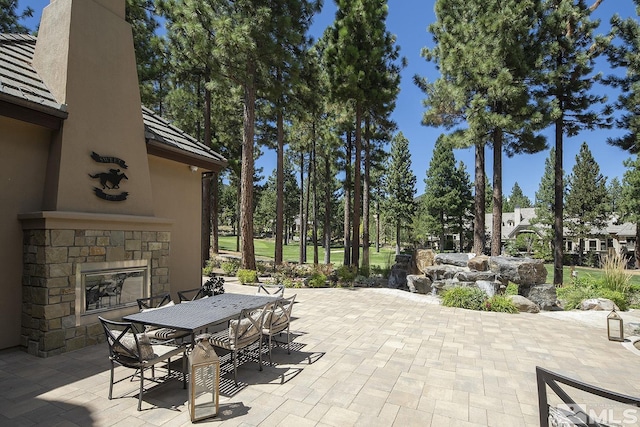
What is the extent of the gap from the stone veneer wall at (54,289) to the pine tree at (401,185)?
107 feet

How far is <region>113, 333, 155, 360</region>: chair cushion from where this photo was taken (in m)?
3.62

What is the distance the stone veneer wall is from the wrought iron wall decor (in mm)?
745

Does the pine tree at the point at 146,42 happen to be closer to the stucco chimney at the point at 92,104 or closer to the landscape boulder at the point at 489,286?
the stucco chimney at the point at 92,104

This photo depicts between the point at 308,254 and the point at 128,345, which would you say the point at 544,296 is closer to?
the point at 128,345

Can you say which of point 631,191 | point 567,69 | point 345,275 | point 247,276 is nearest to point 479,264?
point 345,275

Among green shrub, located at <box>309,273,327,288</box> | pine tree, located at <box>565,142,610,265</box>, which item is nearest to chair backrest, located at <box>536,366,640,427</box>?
green shrub, located at <box>309,273,327,288</box>

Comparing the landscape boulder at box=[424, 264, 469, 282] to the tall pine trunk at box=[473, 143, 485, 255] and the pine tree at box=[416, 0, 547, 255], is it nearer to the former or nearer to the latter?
the tall pine trunk at box=[473, 143, 485, 255]

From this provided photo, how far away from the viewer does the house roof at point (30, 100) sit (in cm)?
486

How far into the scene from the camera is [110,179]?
19.7 ft

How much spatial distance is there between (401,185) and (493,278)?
86.9ft

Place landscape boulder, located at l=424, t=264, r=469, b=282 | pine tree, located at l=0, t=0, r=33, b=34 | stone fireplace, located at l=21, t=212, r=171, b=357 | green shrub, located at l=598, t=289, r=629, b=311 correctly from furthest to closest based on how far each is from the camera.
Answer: pine tree, located at l=0, t=0, r=33, b=34 < landscape boulder, located at l=424, t=264, r=469, b=282 < green shrub, located at l=598, t=289, r=629, b=311 < stone fireplace, located at l=21, t=212, r=171, b=357

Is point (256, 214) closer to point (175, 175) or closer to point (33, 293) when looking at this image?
point (175, 175)

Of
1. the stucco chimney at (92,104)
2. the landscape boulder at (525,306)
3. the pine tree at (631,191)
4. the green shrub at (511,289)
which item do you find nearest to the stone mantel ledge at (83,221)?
the stucco chimney at (92,104)

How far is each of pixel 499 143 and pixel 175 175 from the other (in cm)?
1144
